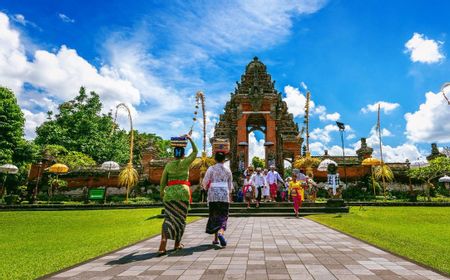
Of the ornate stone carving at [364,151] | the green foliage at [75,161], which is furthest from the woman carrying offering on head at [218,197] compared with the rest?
the green foliage at [75,161]

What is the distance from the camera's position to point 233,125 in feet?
79.2

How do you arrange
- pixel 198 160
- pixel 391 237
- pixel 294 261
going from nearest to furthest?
1. pixel 294 261
2. pixel 391 237
3. pixel 198 160

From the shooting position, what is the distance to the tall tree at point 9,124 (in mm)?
27562


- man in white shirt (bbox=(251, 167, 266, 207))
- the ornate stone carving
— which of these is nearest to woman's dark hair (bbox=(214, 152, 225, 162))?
man in white shirt (bbox=(251, 167, 266, 207))

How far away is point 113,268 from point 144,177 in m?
25.2

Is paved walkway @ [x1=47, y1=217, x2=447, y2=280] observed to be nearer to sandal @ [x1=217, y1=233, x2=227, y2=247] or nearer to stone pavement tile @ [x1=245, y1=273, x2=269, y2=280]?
stone pavement tile @ [x1=245, y1=273, x2=269, y2=280]

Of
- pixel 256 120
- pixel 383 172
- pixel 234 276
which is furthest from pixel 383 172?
pixel 234 276

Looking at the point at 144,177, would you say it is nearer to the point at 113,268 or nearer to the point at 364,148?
the point at 364,148

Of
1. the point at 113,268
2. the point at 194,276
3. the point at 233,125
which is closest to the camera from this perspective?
the point at 194,276

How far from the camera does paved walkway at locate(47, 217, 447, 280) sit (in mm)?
3818

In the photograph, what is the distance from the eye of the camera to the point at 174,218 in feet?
17.9

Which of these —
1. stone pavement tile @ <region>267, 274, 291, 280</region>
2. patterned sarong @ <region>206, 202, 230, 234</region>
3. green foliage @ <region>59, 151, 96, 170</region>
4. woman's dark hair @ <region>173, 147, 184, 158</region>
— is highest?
green foliage @ <region>59, 151, 96, 170</region>

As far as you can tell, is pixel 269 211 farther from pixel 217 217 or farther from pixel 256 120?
pixel 256 120

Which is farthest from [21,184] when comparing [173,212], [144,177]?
[173,212]
